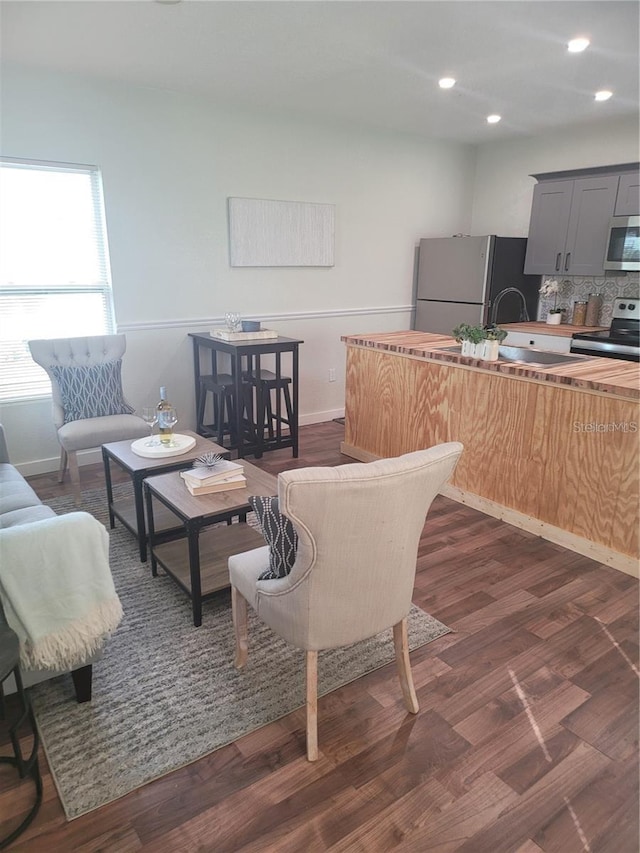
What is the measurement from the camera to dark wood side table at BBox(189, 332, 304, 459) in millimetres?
4000

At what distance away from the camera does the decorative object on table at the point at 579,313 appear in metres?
5.11

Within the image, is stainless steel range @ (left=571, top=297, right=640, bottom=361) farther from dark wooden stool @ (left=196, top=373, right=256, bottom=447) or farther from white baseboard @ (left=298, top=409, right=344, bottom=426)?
dark wooden stool @ (left=196, top=373, right=256, bottom=447)

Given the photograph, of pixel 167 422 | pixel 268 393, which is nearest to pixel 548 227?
pixel 268 393

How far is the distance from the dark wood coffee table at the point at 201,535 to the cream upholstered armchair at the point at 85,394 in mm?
944

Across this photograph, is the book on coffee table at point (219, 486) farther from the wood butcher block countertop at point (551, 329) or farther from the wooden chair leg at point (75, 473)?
the wood butcher block countertop at point (551, 329)

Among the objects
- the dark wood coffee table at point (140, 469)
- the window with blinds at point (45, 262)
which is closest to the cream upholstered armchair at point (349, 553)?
the dark wood coffee table at point (140, 469)

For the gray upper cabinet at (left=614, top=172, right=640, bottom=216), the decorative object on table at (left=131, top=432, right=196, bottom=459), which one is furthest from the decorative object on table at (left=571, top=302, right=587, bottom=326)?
the decorative object on table at (left=131, top=432, right=196, bottom=459)

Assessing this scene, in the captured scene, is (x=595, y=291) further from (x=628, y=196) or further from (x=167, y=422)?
(x=167, y=422)

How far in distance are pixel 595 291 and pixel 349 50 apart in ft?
10.6

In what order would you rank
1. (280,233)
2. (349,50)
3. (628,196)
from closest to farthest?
(349,50), (628,196), (280,233)

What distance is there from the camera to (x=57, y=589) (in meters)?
1.67

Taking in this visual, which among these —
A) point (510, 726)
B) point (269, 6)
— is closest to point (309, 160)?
point (269, 6)

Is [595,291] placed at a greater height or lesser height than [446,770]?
greater

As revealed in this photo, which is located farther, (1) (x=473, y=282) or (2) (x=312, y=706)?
(1) (x=473, y=282)
